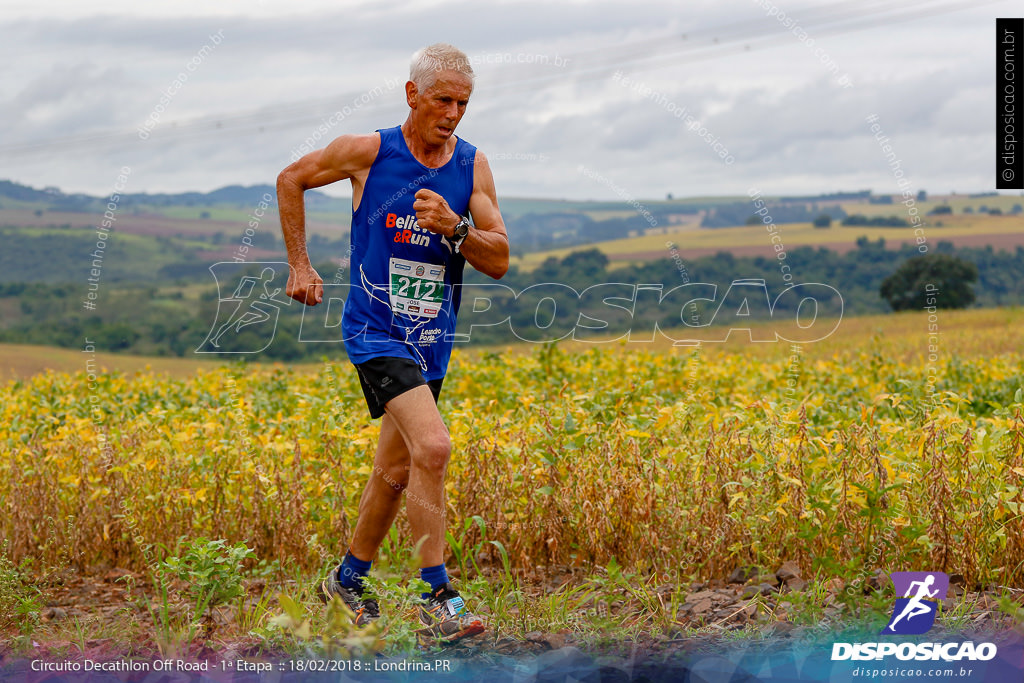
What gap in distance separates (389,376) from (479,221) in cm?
81

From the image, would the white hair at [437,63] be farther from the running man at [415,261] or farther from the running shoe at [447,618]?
the running shoe at [447,618]

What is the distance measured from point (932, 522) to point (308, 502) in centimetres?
310

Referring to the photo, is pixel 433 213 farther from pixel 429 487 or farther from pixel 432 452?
pixel 429 487

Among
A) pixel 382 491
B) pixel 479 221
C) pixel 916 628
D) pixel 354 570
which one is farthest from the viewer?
pixel 354 570

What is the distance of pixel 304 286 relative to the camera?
14.4 ft

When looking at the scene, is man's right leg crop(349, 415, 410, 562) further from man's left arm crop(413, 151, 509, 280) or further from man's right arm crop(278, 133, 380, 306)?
man's left arm crop(413, 151, 509, 280)

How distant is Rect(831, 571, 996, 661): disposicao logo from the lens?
3.77m

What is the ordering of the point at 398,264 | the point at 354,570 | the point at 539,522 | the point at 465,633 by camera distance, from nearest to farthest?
the point at 465,633, the point at 398,264, the point at 354,570, the point at 539,522

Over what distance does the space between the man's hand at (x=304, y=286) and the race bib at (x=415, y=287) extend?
33cm

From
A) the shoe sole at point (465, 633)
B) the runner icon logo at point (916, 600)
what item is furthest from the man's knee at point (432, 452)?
the runner icon logo at point (916, 600)

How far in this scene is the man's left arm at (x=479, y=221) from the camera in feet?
13.6

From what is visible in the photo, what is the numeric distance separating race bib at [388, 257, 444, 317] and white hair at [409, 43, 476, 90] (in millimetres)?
758

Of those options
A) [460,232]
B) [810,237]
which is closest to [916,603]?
[460,232]

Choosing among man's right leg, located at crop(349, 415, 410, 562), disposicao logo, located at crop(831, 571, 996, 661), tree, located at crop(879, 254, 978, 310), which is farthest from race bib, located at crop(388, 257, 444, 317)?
tree, located at crop(879, 254, 978, 310)
